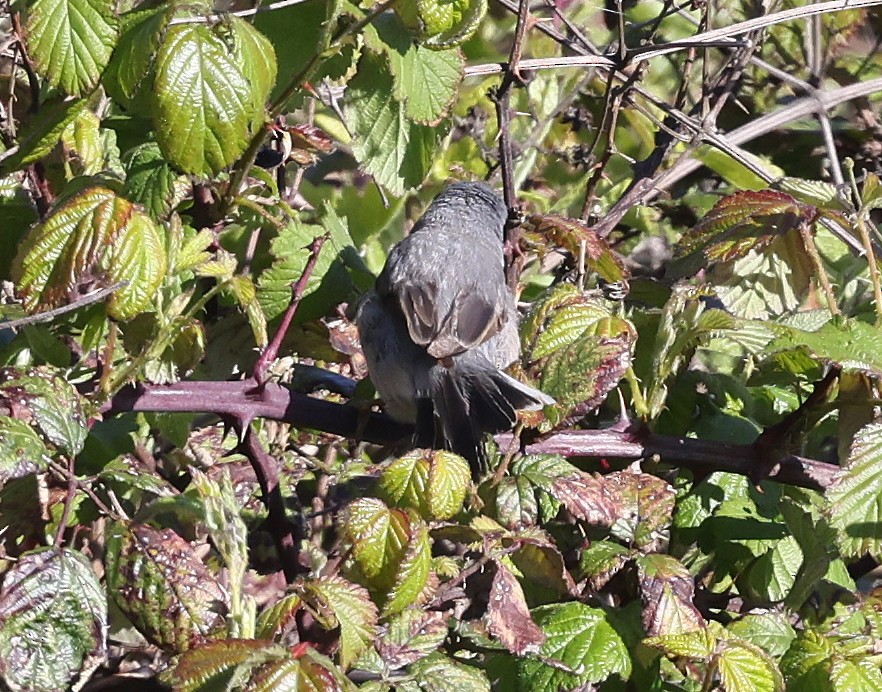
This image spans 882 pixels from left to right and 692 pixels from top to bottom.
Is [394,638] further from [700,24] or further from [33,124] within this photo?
[700,24]

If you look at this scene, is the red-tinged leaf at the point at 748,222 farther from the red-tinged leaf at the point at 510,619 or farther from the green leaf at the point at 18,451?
the green leaf at the point at 18,451

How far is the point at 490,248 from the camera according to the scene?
3.98 metres

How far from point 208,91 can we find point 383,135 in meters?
0.91

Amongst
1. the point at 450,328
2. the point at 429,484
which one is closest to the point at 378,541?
the point at 429,484

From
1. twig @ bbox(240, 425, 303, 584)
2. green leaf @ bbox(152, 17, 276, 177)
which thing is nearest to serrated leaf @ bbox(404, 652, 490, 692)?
twig @ bbox(240, 425, 303, 584)

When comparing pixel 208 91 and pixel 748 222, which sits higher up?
pixel 208 91

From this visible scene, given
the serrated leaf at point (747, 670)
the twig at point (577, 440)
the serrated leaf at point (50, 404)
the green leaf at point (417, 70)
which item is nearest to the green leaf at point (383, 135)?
Answer: the green leaf at point (417, 70)

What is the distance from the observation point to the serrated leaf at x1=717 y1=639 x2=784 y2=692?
79.4 inches

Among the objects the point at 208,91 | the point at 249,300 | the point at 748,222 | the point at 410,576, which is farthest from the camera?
the point at 748,222

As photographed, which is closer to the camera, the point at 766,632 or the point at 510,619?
the point at 510,619

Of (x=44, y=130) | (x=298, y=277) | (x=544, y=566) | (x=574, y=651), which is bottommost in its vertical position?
(x=574, y=651)

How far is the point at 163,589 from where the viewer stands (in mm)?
2070

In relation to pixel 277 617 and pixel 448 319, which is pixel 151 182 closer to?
pixel 277 617

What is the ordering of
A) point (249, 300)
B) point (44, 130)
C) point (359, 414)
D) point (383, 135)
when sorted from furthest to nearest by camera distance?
point (383, 135)
point (359, 414)
point (44, 130)
point (249, 300)
